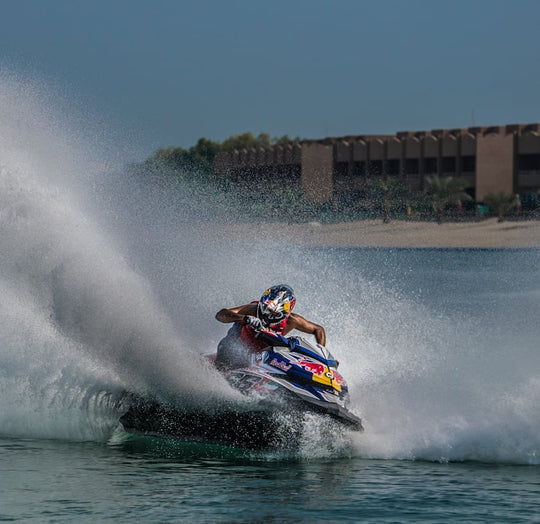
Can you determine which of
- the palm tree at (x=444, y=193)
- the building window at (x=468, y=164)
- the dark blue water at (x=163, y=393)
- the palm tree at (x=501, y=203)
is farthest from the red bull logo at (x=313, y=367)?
the building window at (x=468, y=164)

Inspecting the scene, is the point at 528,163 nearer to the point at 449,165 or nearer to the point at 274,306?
the point at 449,165

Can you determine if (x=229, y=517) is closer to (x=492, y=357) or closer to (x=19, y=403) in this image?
(x=19, y=403)

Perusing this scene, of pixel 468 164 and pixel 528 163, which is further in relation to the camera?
pixel 468 164

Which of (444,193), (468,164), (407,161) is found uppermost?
(407,161)

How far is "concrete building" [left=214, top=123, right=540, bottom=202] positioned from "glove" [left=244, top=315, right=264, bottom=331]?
65121mm

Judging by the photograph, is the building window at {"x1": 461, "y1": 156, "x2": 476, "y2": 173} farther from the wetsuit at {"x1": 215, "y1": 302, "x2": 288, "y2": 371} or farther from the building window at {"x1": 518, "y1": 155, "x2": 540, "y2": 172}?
the wetsuit at {"x1": 215, "y1": 302, "x2": 288, "y2": 371}

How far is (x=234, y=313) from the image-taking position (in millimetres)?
11070

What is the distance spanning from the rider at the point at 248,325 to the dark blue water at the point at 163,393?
316mm

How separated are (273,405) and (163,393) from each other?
4.47ft

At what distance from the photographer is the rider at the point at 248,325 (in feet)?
35.7

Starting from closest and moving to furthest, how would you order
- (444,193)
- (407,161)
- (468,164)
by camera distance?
(444,193) → (468,164) → (407,161)

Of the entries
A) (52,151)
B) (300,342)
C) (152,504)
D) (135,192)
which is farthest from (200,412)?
(135,192)

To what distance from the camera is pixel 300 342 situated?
10727mm

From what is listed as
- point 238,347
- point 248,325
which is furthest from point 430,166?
point 248,325
